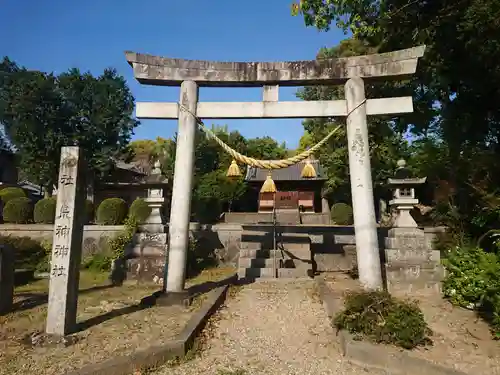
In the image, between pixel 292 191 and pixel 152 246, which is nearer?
pixel 152 246

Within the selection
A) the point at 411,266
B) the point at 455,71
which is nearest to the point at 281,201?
the point at 455,71

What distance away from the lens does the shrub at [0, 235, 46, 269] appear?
12359 millimetres

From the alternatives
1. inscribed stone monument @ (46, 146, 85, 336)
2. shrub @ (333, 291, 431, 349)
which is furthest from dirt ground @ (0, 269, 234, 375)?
shrub @ (333, 291, 431, 349)

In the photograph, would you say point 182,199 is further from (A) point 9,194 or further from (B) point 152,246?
(A) point 9,194

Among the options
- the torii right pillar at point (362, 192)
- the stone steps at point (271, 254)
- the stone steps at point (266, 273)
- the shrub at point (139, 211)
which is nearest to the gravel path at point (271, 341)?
the torii right pillar at point (362, 192)

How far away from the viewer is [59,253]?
4.95 m

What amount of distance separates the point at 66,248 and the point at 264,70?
17.0 ft

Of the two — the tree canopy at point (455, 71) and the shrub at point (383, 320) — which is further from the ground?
the tree canopy at point (455, 71)

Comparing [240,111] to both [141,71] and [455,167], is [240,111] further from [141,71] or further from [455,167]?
[455,167]

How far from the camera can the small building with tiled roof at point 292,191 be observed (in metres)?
27.1

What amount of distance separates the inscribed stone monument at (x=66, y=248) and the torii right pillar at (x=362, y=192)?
16.2ft

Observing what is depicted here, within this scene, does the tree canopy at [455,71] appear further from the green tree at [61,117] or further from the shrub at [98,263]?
the green tree at [61,117]

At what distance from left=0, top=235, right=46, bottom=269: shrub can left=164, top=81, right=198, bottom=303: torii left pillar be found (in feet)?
25.5

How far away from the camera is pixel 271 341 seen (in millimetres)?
5059
